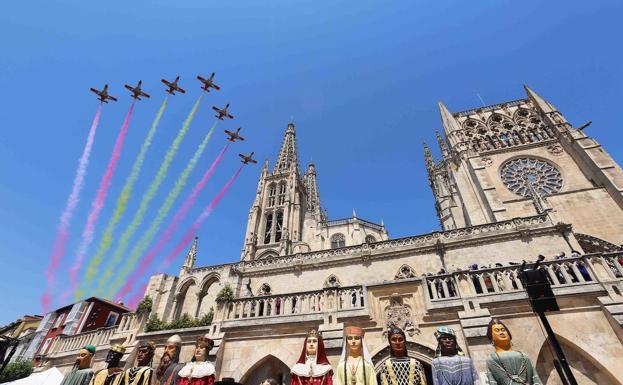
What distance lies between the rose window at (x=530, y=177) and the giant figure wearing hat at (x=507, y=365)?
23.6 meters

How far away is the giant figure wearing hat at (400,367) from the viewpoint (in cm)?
445

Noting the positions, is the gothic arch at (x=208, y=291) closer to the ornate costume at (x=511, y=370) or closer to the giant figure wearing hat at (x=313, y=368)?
the giant figure wearing hat at (x=313, y=368)

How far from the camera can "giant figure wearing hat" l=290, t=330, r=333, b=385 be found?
4586mm

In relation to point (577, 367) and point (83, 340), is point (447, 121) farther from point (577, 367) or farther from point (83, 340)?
point (83, 340)

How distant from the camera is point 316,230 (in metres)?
40.9

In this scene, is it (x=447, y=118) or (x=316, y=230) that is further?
(x=316, y=230)

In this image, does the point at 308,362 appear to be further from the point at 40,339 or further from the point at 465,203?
the point at 40,339

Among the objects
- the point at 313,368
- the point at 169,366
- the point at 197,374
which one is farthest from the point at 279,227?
the point at 313,368

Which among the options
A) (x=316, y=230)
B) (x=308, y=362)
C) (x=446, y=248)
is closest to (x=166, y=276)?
(x=316, y=230)

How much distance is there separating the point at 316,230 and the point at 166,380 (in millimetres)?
35838

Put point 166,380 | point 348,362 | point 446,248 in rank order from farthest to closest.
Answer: point 446,248
point 166,380
point 348,362

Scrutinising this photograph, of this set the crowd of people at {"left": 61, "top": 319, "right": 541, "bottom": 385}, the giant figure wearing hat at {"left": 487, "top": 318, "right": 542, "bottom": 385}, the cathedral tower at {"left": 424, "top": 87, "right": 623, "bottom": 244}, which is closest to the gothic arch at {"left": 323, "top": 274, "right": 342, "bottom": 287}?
the cathedral tower at {"left": 424, "top": 87, "right": 623, "bottom": 244}

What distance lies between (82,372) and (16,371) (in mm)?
21355

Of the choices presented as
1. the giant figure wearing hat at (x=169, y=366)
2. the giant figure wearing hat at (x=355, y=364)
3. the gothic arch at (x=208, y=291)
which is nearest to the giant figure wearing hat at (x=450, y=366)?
the giant figure wearing hat at (x=355, y=364)
